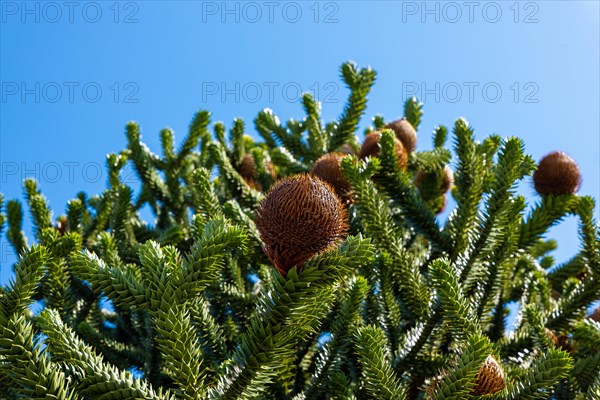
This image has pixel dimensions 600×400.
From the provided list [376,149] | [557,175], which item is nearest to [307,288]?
[376,149]

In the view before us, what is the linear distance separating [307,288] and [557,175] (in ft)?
9.63

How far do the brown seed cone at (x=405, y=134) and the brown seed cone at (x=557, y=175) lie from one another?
990mm

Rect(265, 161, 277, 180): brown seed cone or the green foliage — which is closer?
Answer: the green foliage

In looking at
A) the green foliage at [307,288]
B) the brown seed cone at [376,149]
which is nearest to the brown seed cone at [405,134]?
the green foliage at [307,288]

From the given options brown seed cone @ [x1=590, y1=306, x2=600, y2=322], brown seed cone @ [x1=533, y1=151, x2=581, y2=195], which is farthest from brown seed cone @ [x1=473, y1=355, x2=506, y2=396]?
brown seed cone @ [x1=533, y1=151, x2=581, y2=195]

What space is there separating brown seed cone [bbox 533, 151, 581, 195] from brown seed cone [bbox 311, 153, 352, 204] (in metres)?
1.57

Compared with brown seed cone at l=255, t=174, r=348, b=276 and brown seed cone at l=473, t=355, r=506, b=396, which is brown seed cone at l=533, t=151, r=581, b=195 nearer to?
brown seed cone at l=473, t=355, r=506, b=396

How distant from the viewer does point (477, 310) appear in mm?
3635

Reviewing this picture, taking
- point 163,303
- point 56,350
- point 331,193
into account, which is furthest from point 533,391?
point 56,350

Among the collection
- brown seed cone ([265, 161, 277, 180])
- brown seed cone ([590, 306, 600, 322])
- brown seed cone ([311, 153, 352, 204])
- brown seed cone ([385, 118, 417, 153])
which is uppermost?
brown seed cone ([385, 118, 417, 153])

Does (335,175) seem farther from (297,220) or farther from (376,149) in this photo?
(297,220)

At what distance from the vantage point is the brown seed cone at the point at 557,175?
14.1 feet

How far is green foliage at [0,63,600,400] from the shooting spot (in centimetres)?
213

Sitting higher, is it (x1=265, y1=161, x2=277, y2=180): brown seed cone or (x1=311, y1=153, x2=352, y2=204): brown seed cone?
(x1=265, y1=161, x2=277, y2=180): brown seed cone
